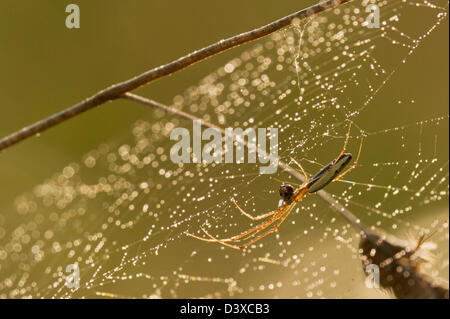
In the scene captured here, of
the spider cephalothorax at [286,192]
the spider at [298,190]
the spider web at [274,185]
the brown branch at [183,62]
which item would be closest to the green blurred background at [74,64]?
the spider web at [274,185]

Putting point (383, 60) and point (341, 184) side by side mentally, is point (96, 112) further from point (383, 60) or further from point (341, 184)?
point (341, 184)

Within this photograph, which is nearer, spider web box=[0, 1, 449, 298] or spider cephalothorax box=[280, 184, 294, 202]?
spider cephalothorax box=[280, 184, 294, 202]

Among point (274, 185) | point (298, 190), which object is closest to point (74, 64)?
point (274, 185)

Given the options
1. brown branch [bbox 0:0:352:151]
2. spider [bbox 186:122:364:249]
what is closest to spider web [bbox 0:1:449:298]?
spider [bbox 186:122:364:249]

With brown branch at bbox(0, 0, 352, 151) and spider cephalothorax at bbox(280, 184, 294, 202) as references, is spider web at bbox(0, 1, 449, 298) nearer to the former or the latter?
spider cephalothorax at bbox(280, 184, 294, 202)

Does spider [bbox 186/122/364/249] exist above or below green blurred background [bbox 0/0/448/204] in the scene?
below

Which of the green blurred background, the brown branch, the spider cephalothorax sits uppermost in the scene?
the green blurred background
